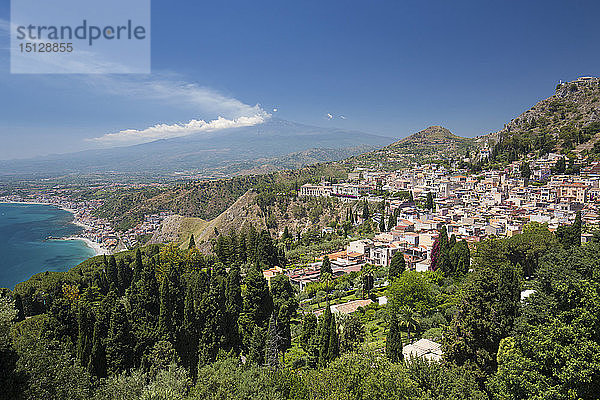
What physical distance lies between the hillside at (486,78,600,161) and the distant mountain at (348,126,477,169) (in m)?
20.0

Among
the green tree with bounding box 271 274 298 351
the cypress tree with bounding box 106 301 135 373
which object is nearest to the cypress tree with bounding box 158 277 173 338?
the cypress tree with bounding box 106 301 135 373

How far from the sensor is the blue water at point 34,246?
6083cm

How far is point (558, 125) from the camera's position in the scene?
244 feet

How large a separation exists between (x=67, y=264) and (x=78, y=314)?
58.5 m

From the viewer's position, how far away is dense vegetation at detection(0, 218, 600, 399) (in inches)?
370

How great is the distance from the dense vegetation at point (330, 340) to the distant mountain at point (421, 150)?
3461 inches

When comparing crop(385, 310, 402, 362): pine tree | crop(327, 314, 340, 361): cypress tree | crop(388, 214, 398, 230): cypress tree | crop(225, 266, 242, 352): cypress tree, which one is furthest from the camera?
crop(388, 214, 398, 230): cypress tree

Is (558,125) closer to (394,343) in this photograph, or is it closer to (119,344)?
(394,343)

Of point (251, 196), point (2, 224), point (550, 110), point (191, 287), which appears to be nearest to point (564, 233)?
point (191, 287)

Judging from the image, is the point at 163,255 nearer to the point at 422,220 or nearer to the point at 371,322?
the point at 371,322

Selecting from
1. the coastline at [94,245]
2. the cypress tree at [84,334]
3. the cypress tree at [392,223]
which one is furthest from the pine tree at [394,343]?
the coastline at [94,245]

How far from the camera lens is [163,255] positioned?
33.1 metres

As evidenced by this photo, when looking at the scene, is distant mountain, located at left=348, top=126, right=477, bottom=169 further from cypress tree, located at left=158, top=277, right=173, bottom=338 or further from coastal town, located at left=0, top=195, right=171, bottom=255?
cypress tree, located at left=158, top=277, right=173, bottom=338

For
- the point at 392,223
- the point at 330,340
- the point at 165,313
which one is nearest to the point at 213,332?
the point at 165,313
